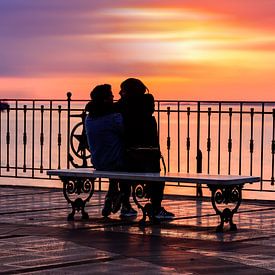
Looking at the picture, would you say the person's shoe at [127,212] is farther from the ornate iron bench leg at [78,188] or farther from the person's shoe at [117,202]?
the ornate iron bench leg at [78,188]

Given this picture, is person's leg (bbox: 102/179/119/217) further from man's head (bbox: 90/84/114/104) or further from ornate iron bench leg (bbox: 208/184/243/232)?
ornate iron bench leg (bbox: 208/184/243/232)

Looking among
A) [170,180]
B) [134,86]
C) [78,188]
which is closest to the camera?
[170,180]

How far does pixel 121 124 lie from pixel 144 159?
1.63ft

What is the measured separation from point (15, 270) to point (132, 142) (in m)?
4.15

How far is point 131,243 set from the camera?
1112 cm

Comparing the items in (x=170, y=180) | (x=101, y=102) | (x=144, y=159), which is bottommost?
(x=170, y=180)

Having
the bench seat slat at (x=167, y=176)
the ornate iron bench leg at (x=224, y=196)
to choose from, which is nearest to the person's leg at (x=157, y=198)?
the bench seat slat at (x=167, y=176)

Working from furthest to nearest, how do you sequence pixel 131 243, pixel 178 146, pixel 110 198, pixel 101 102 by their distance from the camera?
1. pixel 178 146
2. pixel 110 198
3. pixel 101 102
4. pixel 131 243

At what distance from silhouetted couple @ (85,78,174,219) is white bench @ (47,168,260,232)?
0.79ft

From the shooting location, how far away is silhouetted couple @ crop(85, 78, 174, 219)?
1323 cm

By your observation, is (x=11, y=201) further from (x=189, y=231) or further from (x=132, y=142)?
(x=189, y=231)

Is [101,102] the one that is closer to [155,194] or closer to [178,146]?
[155,194]

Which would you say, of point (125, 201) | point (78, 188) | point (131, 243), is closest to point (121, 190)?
point (125, 201)

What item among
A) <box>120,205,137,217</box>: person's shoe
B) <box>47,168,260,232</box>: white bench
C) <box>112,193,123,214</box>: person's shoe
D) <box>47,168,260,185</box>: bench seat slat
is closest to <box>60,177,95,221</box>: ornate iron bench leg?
<box>47,168,260,232</box>: white bench
